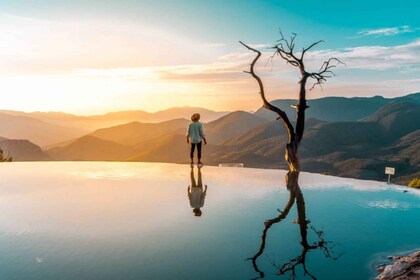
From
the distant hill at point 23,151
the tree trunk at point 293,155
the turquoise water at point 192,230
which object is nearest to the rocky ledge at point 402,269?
the turquoise water at point 192,230

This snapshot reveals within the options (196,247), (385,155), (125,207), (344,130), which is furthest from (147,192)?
(344,130)

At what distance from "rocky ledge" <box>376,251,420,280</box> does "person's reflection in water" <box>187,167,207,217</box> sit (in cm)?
362

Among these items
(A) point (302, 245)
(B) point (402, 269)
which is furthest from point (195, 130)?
(B) point (402, 269)

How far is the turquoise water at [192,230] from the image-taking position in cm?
486

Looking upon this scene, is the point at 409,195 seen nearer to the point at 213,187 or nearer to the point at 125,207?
the point at 213,187

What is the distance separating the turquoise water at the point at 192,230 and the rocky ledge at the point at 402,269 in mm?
163

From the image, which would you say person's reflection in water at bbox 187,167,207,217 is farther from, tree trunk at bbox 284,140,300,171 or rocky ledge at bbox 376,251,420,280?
tree trunk at bbox 284,140,300,171

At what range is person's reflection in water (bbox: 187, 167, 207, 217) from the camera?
8.15 metres

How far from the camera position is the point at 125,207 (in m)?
8.23

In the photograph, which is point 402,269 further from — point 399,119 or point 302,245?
point 399,119

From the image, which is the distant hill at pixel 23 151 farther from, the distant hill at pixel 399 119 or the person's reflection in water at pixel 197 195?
the distant hill at pixel 399 119

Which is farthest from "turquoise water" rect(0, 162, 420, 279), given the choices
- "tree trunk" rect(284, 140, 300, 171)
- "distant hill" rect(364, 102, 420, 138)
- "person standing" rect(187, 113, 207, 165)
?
"distant hill" rect(364, 102, 420, 138)

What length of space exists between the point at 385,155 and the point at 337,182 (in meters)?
117

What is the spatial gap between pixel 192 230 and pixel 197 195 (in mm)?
3155
